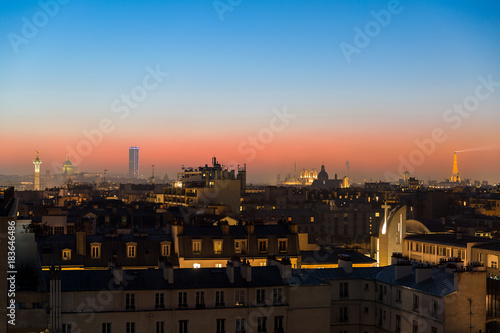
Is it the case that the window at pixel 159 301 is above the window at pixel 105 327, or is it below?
above

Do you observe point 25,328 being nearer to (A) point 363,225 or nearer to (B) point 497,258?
(B) point 497,258

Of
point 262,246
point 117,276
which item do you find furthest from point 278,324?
point 262,246

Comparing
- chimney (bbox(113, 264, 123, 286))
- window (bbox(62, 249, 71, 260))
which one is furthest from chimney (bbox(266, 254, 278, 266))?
window (bbox(62, 249, 71, 260))

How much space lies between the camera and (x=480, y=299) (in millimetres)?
39125

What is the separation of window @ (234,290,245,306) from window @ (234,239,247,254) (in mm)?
14274

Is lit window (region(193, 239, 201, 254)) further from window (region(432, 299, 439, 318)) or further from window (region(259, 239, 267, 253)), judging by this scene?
window (region(432, 299, 439, 318))

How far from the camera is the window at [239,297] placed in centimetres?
3941

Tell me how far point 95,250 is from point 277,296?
1739 centimetres

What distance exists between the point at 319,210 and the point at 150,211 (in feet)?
165

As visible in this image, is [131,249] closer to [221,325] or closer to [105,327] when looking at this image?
[221,325]

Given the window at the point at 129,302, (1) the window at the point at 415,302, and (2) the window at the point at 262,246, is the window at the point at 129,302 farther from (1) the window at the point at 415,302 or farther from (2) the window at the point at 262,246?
(2) the window at the point at 262,246

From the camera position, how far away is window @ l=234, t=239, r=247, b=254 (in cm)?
5400

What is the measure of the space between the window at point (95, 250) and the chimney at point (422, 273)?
23.4 m

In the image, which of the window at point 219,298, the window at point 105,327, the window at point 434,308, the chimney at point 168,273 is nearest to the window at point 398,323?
the window at point 434,308
